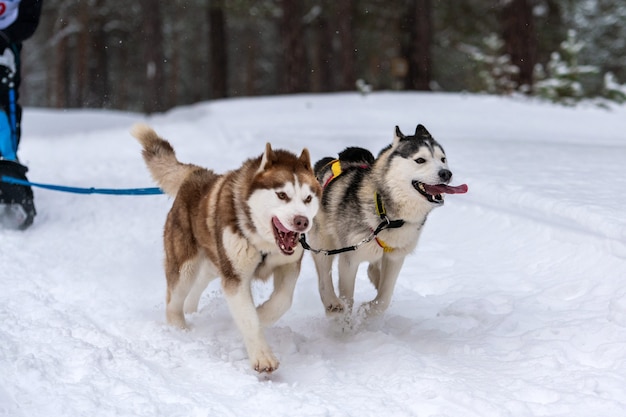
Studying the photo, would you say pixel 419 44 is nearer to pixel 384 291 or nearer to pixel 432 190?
pixel 384 291

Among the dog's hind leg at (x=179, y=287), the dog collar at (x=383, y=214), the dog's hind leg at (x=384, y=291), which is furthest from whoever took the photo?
the dog's hind leg at (x=384, y=291)

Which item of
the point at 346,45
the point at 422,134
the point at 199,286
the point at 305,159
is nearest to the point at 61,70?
the point at 346,45

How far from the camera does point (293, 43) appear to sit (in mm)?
19141

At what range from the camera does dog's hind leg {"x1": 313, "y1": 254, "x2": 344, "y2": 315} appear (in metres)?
4.77

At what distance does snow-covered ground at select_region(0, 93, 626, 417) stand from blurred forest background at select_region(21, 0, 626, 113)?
24.3 feet

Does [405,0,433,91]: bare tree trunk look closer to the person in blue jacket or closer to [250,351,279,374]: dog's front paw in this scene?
the person in blue jacket

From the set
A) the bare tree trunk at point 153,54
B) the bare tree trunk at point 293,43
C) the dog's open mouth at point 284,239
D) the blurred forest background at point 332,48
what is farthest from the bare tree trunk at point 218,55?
the dog's open mouth at point 284,239

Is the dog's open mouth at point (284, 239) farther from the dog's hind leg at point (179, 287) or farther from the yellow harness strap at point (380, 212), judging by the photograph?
the dog's hind leg at point (179, 287)

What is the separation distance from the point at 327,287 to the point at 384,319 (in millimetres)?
520

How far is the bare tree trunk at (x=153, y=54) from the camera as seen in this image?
20.6 m

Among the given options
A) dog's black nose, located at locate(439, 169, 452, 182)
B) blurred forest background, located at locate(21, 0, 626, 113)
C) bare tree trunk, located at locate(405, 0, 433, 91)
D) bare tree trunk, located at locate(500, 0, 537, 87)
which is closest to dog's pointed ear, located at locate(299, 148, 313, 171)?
dog's black nose, located at locate(439, 169, 452, 182)

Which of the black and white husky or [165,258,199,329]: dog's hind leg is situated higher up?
the black and white husky

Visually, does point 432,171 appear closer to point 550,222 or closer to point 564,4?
point 550,222

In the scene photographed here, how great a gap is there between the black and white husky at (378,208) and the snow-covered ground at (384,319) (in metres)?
0.36
